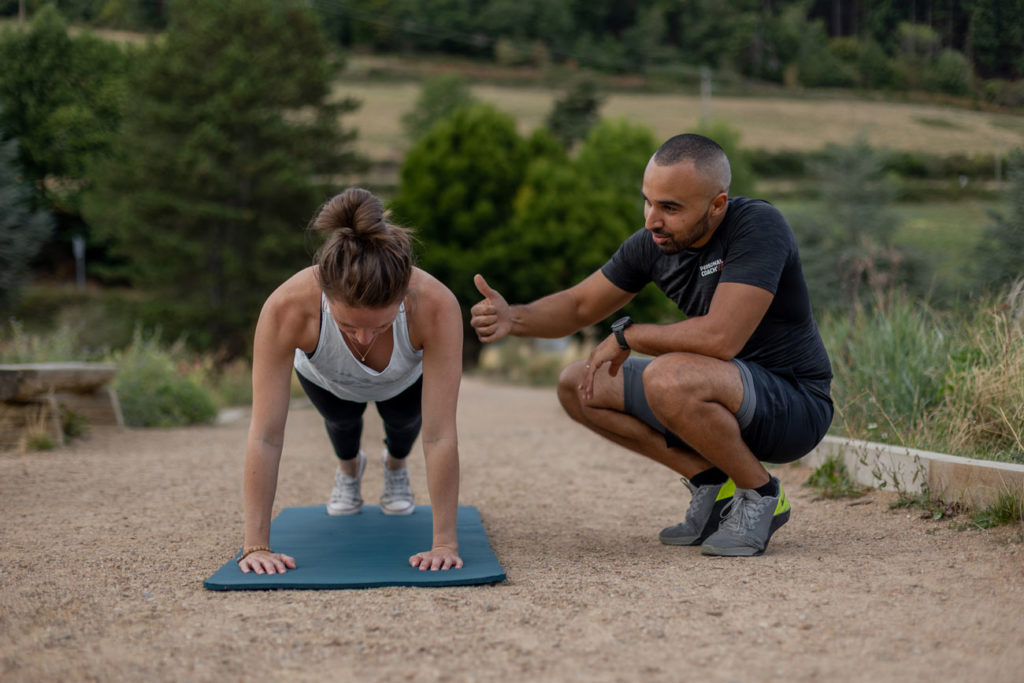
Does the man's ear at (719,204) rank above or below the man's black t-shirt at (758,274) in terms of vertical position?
above

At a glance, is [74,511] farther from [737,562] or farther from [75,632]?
[737,562]

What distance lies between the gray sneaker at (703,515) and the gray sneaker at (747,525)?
0.10m

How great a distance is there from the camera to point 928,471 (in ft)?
12.1

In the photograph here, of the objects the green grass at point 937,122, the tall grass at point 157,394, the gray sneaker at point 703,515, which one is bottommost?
the tall grass at point 157,394

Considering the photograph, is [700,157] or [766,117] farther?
[766,117]

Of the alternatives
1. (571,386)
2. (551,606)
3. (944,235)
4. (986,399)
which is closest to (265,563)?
(551,606)

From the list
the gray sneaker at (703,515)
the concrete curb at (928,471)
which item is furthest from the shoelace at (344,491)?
the concrete curb at (928,471)

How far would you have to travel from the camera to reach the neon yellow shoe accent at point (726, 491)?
3342 mm

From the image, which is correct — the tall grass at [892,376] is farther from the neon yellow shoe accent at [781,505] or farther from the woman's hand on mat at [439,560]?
the woman's hand on mat at [439,560]

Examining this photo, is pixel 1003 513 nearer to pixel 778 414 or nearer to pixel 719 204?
pixel 778 414

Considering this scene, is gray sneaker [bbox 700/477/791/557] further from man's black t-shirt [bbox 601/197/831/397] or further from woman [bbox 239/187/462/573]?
woman [bbox 239/187/462/573]

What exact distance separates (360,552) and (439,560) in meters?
0.40

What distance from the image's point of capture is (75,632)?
2.34 metres

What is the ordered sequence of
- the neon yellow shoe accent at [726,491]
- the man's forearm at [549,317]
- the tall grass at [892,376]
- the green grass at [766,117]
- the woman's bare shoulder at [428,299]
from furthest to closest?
the green grass at [766,117], the tall grass at [892,376], the man's forearm at [549,317], the neon yellow shoe accent at [726,491], the woman's bare shoulder at [428,299]
